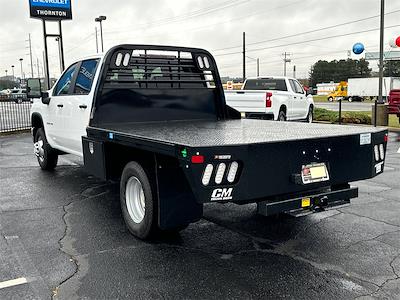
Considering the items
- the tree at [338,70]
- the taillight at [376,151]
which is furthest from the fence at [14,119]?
the tree at [338,70]

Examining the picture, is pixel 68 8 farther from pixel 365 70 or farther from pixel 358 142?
pixel 365 70

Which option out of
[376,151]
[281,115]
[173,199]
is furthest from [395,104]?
[173,199]

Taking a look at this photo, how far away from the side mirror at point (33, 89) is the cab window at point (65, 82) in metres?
0.56

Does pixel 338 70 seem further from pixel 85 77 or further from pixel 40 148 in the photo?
pixel 85 77

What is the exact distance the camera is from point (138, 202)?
192 inches

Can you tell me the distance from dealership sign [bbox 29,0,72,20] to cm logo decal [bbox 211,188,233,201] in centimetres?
1872

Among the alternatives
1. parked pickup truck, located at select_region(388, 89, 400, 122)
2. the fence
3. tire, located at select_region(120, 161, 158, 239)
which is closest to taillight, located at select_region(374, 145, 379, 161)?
tire, located at select_region(120, 161, 158, 239)

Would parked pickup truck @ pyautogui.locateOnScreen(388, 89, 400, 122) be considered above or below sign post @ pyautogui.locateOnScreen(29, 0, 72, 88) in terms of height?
below

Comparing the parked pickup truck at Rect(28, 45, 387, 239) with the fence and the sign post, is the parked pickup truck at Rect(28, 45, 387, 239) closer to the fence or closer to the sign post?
the fence

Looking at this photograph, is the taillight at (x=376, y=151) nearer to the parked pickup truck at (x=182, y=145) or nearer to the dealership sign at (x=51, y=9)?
the parked pickup truck at (x=182, y=145)

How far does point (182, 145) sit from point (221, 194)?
51 cm

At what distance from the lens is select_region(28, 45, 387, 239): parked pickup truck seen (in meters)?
3.64

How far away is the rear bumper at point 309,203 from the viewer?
3.90m

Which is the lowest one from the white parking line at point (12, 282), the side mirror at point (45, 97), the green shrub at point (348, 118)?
the white parking line at point (12, 282)
